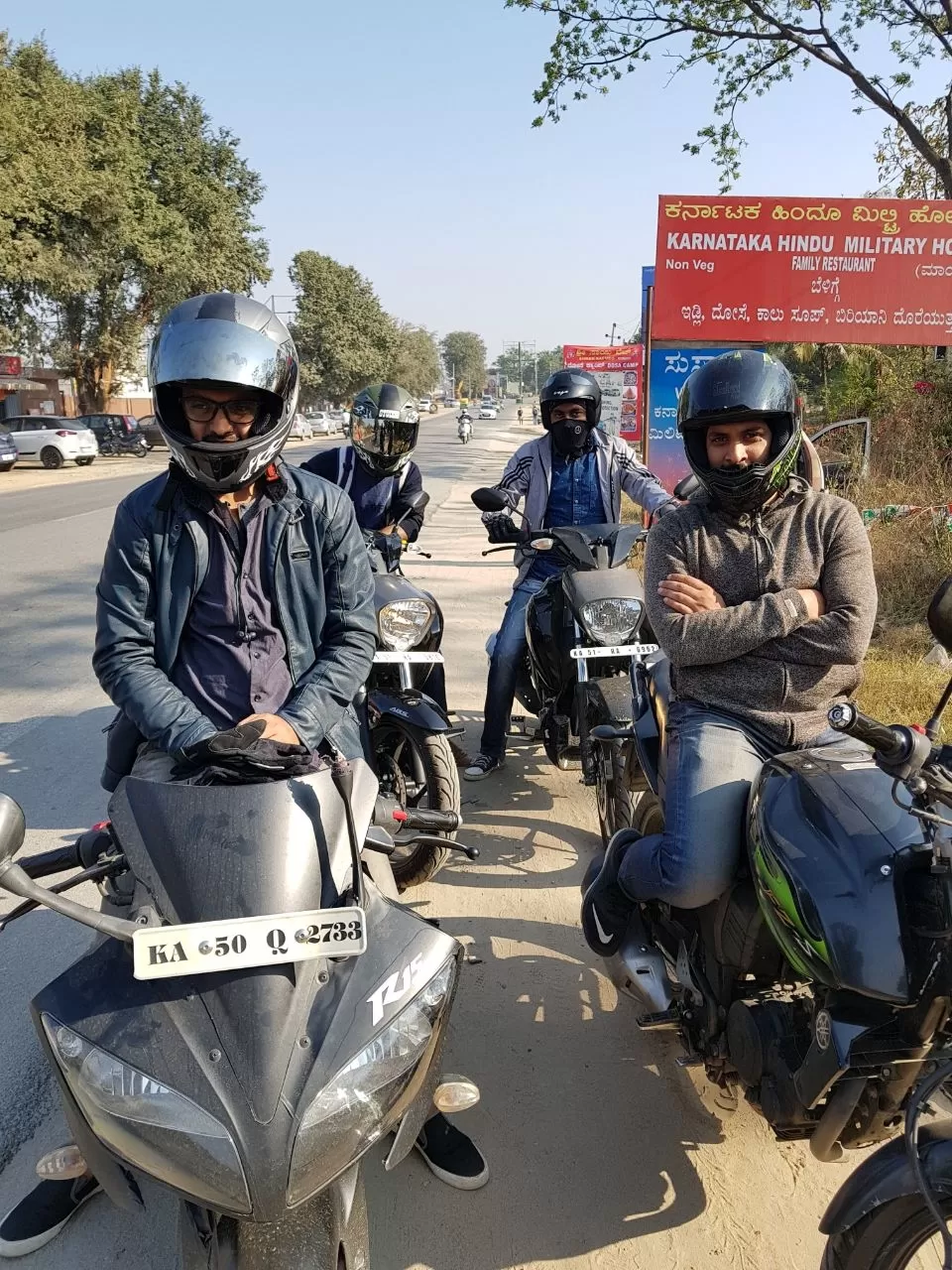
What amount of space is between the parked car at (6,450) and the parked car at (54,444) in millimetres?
2115

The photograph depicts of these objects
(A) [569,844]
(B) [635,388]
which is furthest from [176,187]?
(A) [569,844]

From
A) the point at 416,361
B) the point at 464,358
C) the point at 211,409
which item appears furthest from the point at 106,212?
the point at 464,358

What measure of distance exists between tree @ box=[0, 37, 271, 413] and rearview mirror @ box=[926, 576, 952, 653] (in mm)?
27965

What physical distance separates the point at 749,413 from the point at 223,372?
4.58 feet

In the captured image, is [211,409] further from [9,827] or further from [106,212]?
[106,212]

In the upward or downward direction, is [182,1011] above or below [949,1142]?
above

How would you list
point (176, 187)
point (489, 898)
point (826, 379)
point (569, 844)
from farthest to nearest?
point (176, 187) < point (826, 379) < point (569, 844) < point (489, 898)

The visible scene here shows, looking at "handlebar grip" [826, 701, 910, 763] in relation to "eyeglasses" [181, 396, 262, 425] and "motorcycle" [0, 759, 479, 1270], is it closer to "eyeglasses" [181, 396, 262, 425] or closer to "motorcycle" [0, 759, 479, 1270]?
"motorcycle" [0, 759, 479, 1270]

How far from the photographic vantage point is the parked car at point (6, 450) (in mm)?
26484

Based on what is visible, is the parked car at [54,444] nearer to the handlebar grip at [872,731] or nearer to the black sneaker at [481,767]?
the black sneaker at [481,767]

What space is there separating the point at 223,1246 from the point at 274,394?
1938 millimetres

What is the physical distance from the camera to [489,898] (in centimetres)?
390

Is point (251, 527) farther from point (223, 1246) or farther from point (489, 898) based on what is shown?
point (489, 898)

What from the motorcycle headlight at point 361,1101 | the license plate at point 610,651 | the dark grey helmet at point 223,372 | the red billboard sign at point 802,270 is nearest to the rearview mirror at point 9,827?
the motorcycle headlight at point 361,1101
